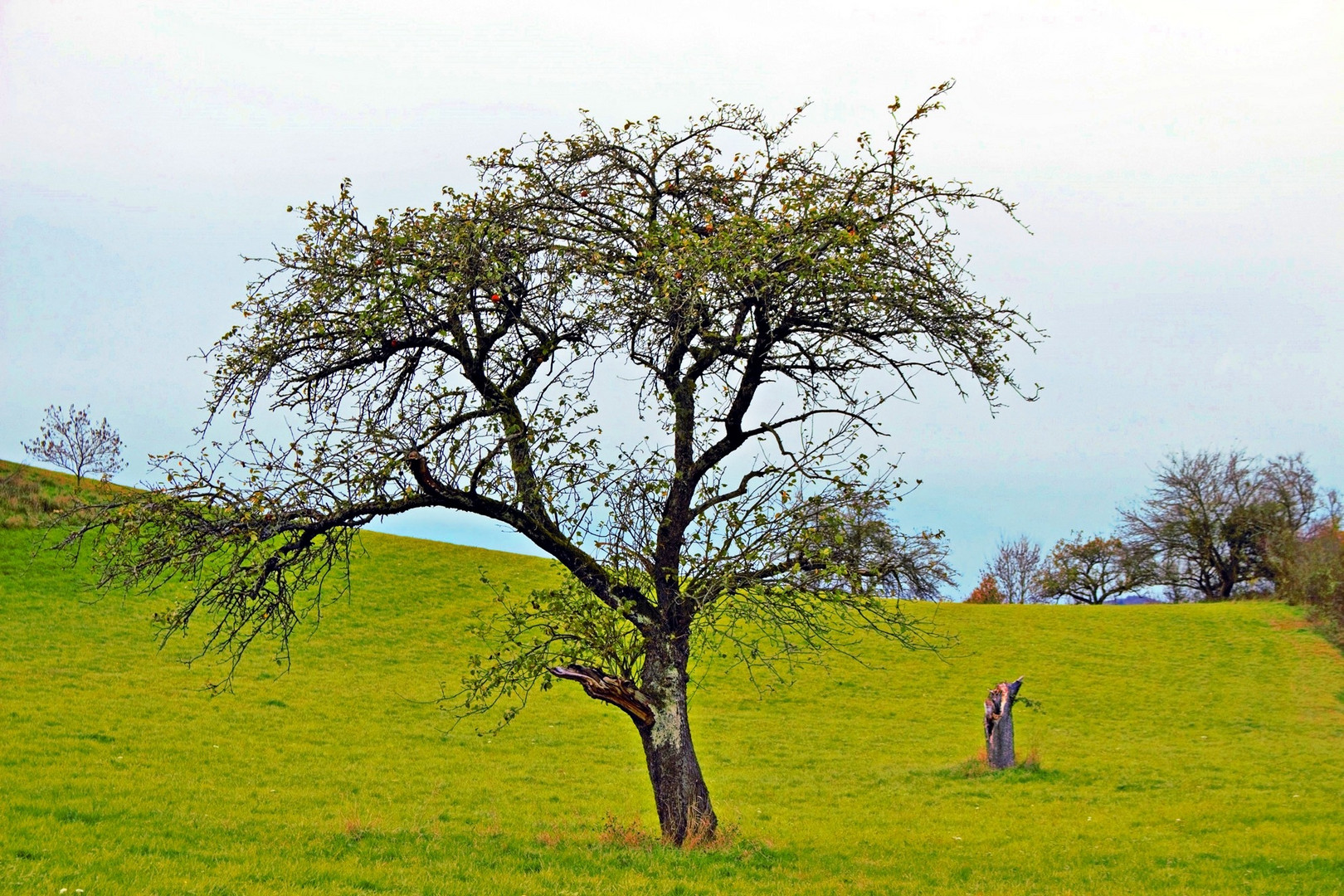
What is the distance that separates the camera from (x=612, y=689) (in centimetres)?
1350

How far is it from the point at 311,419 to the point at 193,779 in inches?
393

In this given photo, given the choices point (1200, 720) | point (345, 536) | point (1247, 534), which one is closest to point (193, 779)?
point (345, 536)

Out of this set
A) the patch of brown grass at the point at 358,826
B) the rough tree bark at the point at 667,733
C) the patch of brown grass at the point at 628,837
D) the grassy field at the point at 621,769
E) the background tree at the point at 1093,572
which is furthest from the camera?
the background tree at the point at 1093,572

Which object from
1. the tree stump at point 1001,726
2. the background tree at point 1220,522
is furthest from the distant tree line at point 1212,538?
the tree stump at point 1001,726

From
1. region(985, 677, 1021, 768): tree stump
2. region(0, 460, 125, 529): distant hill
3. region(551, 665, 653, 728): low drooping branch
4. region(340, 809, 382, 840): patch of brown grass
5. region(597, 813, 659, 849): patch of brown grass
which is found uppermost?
region(0, 460, 125, 529): distant hill

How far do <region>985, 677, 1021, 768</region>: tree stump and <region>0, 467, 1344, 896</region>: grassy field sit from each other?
953 mm

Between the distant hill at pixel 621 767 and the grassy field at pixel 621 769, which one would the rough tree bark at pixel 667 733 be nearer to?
the grassy field at pixel 621 769

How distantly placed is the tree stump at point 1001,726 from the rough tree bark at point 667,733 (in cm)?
1291

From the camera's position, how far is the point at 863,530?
12.7 m

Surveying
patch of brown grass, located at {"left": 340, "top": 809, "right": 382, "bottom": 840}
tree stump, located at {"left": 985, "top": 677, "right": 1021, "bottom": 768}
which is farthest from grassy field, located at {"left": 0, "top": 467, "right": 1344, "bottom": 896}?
tree stump, located at {"left": 985, "top": 677, "right": 1021, "bottom": 768}

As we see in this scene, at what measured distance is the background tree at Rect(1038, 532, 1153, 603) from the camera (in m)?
66.8

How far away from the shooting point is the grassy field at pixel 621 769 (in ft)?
42.7

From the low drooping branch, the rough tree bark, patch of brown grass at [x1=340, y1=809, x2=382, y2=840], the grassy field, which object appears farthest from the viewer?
patch of brown grass at [x1=340, y1=809, x2=382, y2=840]

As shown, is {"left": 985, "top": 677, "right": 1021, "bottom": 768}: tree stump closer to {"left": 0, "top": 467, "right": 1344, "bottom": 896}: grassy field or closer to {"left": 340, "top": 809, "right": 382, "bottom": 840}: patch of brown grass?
{"left": 0, "top": 467, "right": 1344, "bottom": 896}: grassy field
